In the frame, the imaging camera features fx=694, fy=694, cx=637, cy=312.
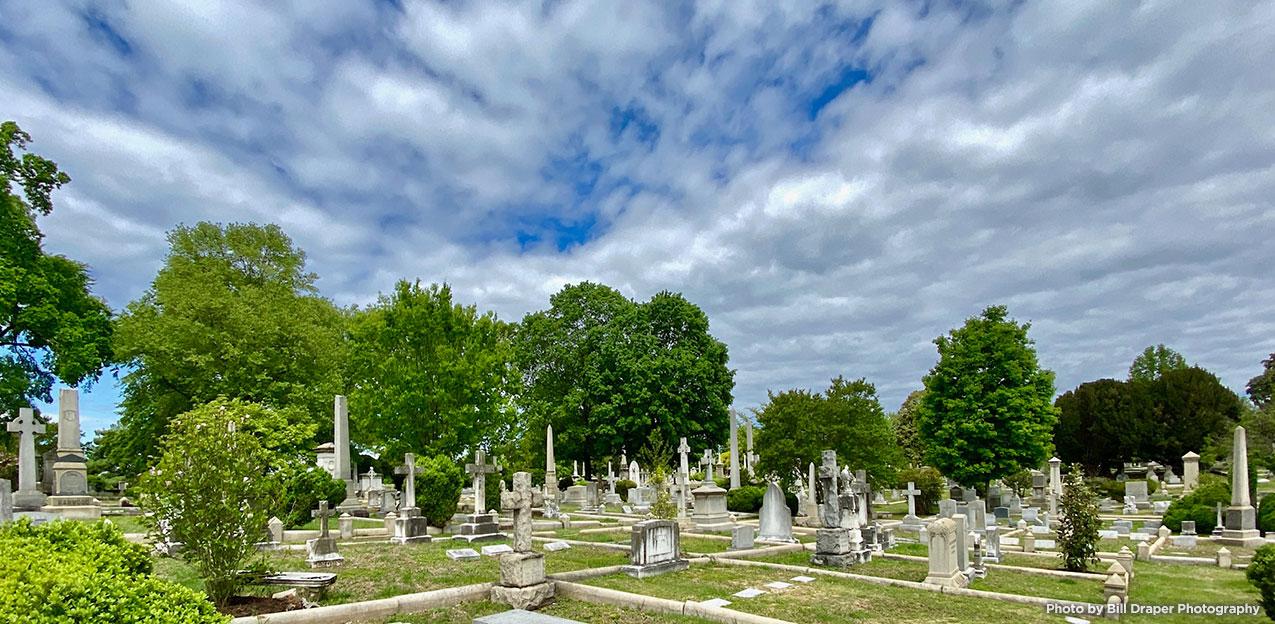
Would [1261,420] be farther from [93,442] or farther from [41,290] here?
[93,442]

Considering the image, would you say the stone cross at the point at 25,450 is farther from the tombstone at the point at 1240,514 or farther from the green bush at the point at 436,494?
the tombstone at the point at 1240,514

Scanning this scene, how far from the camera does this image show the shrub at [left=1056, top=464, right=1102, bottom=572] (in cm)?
1329

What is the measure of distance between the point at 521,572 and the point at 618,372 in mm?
30725

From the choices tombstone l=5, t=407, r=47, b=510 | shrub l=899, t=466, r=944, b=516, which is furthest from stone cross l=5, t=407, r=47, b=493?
shrub l=899, t=466, r=944, b=516

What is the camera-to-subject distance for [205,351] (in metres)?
28.9

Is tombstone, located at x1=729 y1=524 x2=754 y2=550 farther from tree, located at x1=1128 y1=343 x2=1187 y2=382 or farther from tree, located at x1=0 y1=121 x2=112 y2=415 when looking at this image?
tree, located at x1=1128 y1=343 x2=1187 y2=382

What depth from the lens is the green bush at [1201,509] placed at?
2216 centimetres

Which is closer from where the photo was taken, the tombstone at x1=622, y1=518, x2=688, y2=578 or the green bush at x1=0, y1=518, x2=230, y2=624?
the green bush at x1=0, y1=518, x2=230, y2=624

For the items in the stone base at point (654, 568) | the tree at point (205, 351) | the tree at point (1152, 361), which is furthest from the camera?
the tree at point (1152, 361)

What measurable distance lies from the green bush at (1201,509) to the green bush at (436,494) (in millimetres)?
23106

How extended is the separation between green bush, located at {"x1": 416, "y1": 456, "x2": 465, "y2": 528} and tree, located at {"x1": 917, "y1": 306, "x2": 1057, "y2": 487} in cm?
2132

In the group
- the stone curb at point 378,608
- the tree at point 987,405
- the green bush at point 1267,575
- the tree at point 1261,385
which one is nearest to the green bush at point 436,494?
the stone curb at point 378,608

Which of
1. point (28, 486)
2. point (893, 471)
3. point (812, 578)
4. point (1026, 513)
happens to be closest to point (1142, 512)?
point (1026, 513)

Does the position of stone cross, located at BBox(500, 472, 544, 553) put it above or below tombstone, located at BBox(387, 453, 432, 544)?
above
